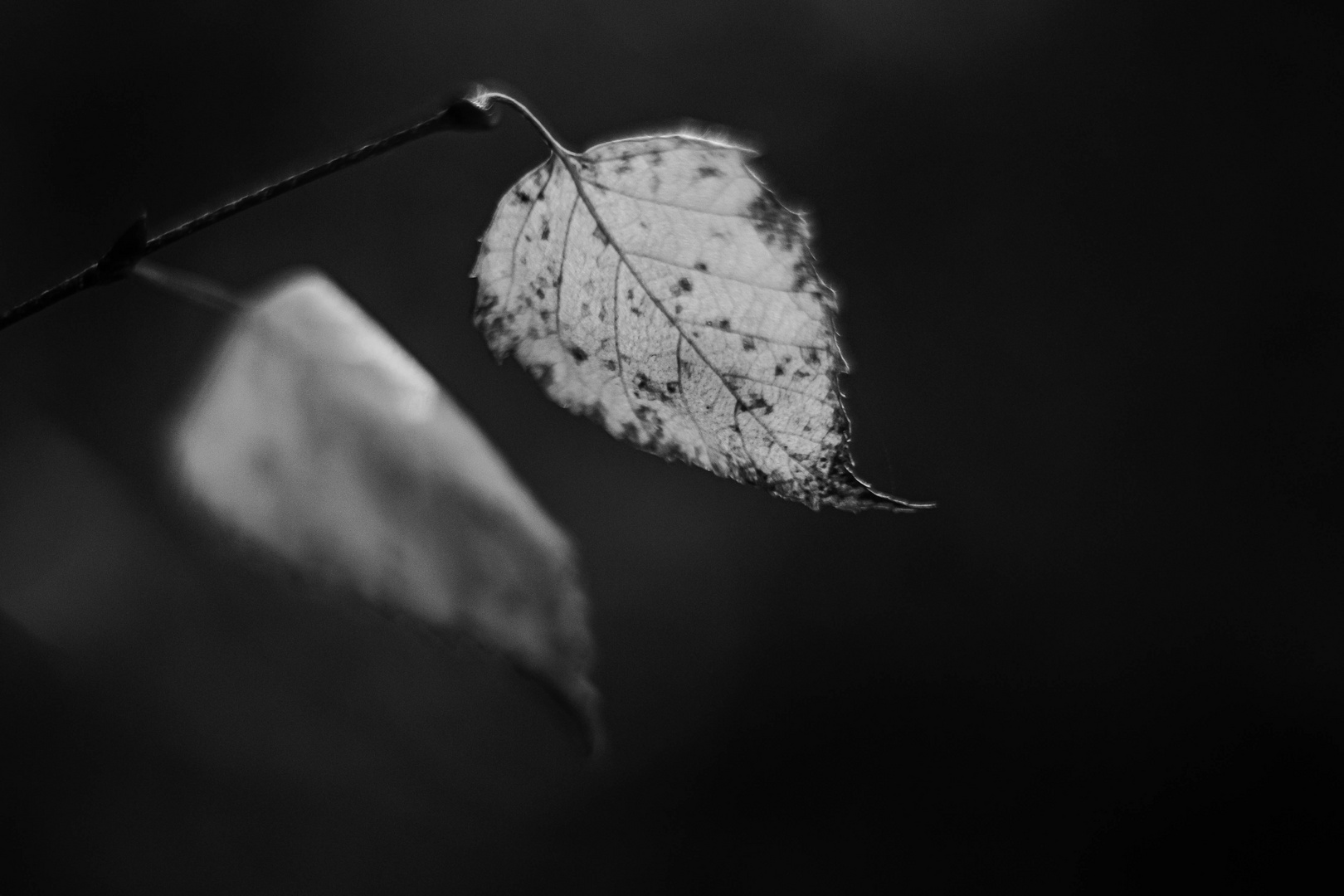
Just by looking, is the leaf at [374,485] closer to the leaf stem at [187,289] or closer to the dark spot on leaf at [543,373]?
the leaf stem at [187,289]

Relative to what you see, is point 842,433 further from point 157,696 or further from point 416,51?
point 416,51

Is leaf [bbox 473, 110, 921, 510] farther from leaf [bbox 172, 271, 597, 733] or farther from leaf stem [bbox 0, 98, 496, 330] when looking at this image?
leaf [bbox 172, 271, 597, 733]

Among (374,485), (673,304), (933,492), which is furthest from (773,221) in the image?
(933,492)

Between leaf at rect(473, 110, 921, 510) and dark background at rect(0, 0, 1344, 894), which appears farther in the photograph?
dark background at rect(0, 0, 1344, 894)

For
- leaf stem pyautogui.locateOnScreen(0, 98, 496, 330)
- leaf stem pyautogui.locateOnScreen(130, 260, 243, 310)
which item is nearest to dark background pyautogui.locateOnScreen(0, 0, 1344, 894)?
leaf stem pyautogui.locateOnScreen(130, 260, 243, 310)

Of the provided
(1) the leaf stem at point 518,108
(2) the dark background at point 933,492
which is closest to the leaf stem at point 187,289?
(1) the leaf stem at point 518,108
